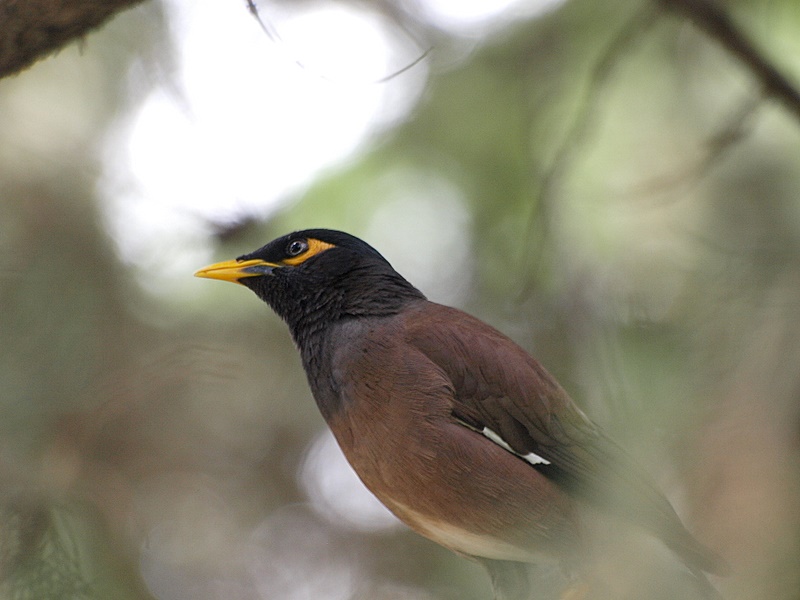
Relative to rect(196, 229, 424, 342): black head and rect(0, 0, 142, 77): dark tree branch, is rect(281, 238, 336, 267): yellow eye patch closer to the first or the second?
rect(196, 229, 424, 342): black head

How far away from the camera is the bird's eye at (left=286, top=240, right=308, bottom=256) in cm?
348

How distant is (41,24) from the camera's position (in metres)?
2.37

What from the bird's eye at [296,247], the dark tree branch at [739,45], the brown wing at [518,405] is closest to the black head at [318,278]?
the bird's eye at [296,247]

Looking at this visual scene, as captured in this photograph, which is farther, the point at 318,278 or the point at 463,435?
the point at 318,278

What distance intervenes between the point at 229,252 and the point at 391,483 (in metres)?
1.74

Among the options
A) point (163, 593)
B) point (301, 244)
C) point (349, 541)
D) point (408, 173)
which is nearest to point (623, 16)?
point (408, 173)

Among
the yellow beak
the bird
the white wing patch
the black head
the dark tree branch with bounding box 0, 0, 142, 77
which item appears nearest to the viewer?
the dark tree branch with bounding box 0, 0, 142, 77

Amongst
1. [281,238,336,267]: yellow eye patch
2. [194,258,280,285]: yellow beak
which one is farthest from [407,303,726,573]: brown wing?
[194,258,280,285]: yellow beak

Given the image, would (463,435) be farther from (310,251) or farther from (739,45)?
(739,45)

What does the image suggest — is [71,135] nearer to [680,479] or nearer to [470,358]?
[470,358]

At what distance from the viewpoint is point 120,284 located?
15.0ft

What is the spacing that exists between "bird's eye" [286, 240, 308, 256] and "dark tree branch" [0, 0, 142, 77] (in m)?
1.23

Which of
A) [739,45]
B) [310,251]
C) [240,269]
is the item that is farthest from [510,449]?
[739,45]

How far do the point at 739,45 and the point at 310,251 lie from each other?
1696 mm
